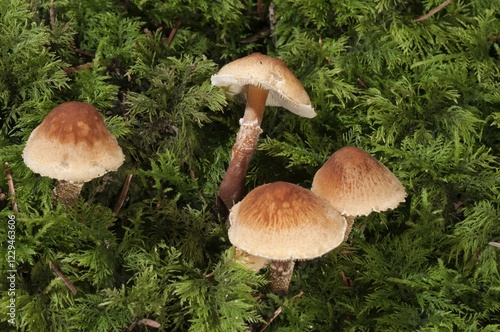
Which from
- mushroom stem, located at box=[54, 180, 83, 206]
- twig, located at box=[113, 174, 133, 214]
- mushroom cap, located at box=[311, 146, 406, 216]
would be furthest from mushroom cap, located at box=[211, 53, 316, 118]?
mushroom stem, located at box=[54, 180, 83, 206]

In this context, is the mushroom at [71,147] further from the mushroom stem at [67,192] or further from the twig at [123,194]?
the twig at [123,194]

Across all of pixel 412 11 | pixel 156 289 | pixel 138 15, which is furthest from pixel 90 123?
pixel 412 11

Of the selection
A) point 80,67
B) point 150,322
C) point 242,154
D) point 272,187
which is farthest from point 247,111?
point 150,322

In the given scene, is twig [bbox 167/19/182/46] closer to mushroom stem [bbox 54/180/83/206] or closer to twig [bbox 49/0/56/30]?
twig [bbox 49/0/56/30]

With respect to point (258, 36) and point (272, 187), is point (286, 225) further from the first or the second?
point (258, 36)

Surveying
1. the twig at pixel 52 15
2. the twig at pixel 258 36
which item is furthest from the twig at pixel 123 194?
the twig at pixel 258 36

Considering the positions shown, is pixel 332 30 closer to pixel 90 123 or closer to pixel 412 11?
pixel 412 11

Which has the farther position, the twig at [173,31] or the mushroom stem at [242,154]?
the twig at [173,31]

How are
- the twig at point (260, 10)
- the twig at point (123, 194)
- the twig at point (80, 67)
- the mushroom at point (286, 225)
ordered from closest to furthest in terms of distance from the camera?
the mushroom at point (286, 225), the twig at point (123, 194), the twig at point (80, 67), the twig at point (260, 10)
